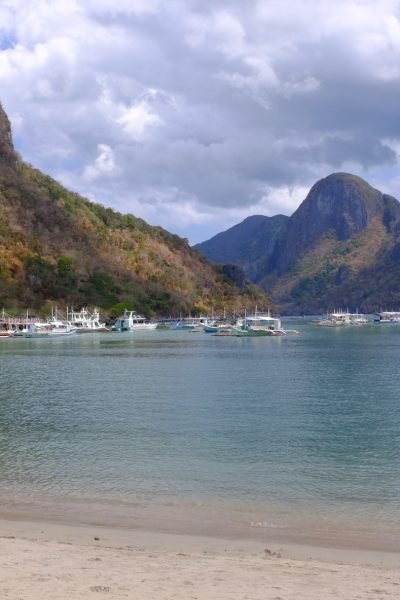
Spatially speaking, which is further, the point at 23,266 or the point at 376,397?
the point at 23,266

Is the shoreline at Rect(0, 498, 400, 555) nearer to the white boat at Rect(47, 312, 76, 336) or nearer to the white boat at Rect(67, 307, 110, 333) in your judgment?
the white boat at Rect(47, 312, 76, 336)

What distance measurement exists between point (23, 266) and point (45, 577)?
182m

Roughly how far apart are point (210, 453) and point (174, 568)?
1261cm

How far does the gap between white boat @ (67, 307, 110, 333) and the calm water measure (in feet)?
388

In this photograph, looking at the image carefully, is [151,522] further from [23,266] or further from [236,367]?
[23,266]

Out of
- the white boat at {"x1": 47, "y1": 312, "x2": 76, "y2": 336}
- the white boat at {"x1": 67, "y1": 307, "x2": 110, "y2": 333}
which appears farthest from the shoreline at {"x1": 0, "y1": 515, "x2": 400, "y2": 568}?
the white boat at {"x1": 67, "y1": 307, "x2": 110, "y2": 333}

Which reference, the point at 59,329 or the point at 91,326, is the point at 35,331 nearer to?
the point at 59,329

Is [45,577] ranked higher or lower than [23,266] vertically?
lower

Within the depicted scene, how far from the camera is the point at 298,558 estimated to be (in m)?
13.1

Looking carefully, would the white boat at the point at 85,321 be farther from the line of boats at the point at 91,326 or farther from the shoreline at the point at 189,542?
the shoreline at the point at 189,542

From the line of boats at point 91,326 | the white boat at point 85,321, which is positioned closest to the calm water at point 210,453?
the line of boats at point 91,326

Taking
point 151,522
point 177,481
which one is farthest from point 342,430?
point 151,522

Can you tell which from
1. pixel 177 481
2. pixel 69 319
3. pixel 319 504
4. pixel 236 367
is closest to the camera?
pixel 319 504

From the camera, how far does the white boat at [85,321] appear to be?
168750 mm
